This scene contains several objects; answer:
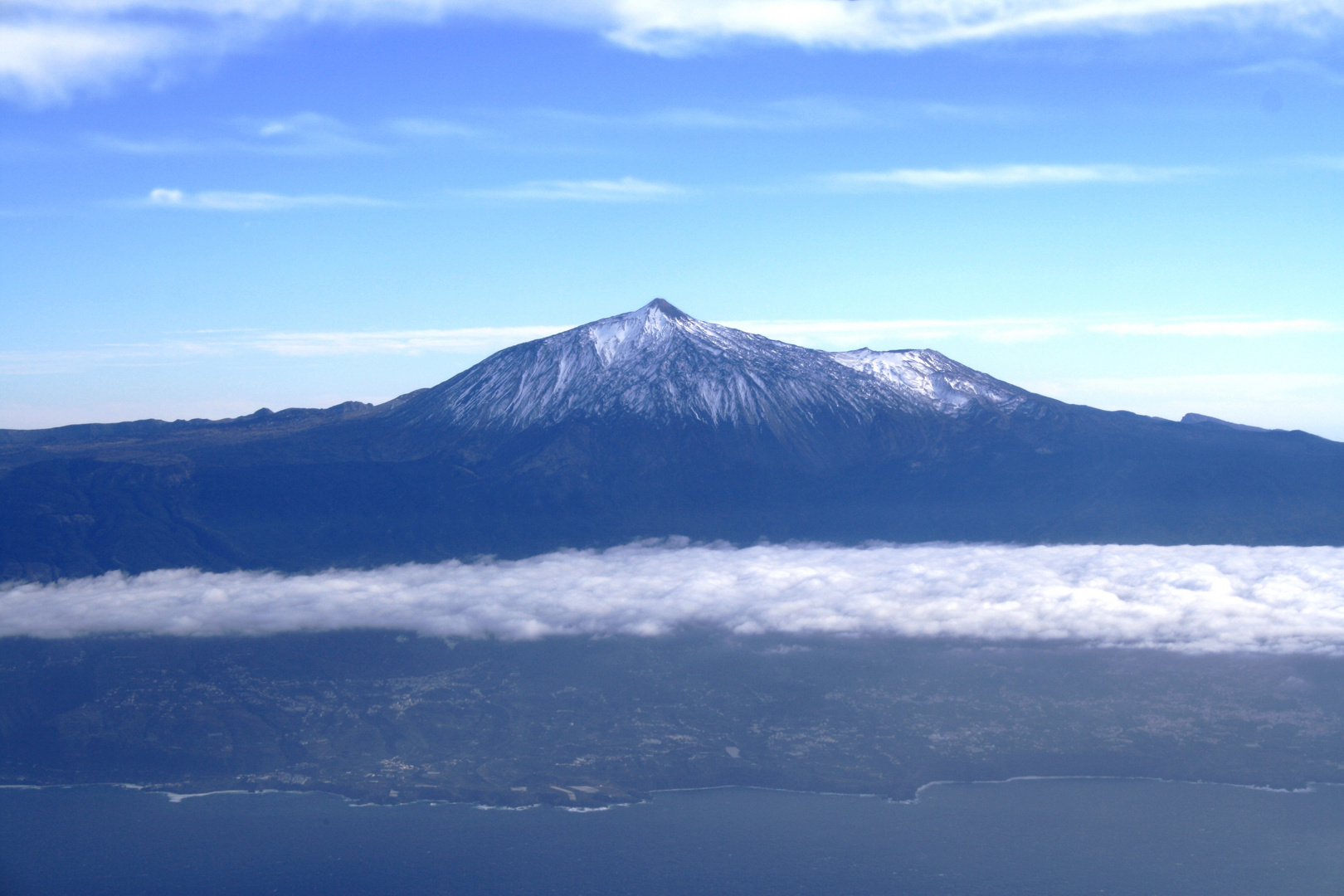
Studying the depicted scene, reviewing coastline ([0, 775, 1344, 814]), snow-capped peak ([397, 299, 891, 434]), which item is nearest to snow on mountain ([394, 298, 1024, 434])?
snow-capped peak ([397, 299, 891, 434])

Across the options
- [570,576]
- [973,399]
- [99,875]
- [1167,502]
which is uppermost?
[973,399]

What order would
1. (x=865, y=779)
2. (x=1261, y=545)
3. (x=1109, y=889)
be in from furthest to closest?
(x=1261, y=545) < (x=865, y=779) < (x=1109, y=889)

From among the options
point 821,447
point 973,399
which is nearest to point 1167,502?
point 973,399

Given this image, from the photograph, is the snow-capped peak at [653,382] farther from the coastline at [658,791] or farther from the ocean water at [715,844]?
the ocean water at [715,844]

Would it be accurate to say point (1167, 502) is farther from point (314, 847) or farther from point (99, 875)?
point (99, 875)

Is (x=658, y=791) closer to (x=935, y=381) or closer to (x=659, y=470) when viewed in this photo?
(x=659, y=470)

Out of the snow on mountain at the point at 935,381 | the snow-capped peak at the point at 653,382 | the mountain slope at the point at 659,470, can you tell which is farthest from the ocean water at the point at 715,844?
the snow on mountain at the point at 935,381
